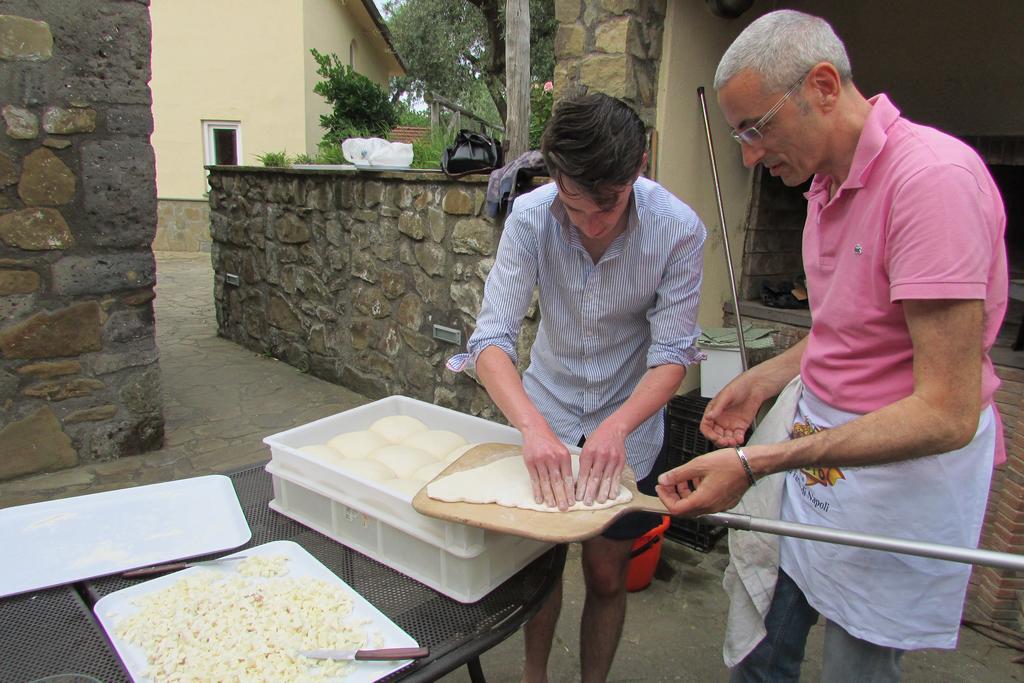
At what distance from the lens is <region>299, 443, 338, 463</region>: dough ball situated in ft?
4.85

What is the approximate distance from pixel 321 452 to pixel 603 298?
0.77m

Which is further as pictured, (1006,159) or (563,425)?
(1006,159)

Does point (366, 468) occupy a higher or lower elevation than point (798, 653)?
higher

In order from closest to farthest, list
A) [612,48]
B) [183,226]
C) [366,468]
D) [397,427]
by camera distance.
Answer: [366,468], [397,427], [612,48], [183,226]

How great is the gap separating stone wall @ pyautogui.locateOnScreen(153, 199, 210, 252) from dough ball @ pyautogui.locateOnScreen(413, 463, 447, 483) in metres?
12.2

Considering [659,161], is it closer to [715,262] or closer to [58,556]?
[715,262]

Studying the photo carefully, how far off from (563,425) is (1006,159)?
115 inches

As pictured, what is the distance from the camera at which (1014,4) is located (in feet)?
11.3

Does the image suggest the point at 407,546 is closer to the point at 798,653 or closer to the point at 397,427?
the point at 397,427

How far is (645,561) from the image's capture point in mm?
2721

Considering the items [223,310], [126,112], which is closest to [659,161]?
[126,112]

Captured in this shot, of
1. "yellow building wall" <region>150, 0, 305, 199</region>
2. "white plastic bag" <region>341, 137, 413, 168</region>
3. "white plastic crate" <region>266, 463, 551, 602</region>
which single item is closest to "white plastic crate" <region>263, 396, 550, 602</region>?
"white plastic crate" <region>266, 463, 551, 602</region>

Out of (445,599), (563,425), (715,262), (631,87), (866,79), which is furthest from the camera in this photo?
(866,79)

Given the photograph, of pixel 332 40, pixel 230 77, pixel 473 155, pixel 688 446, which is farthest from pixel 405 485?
pixel 332 40
